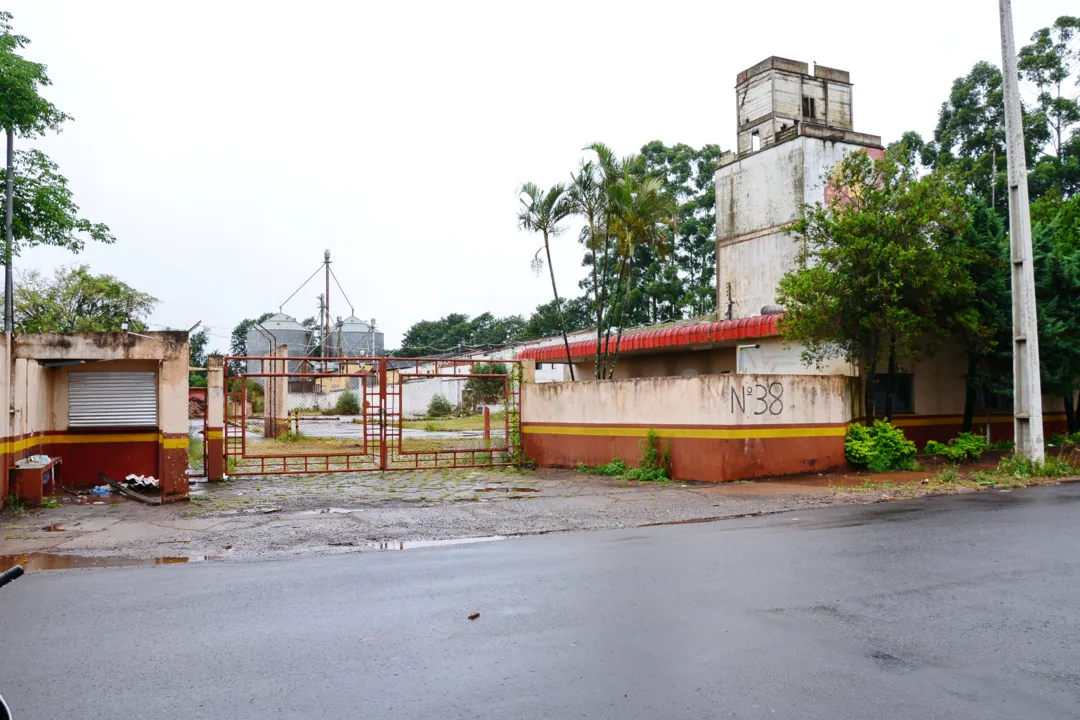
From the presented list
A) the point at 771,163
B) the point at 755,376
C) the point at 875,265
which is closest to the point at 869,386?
the point at 875,265

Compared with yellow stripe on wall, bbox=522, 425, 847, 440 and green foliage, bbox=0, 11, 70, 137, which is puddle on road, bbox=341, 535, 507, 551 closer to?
yellow stripe on wall, bbox=522, 425, 847, 440

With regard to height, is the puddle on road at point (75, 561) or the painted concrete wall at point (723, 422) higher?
the painted concrete wall at point (723, 422)

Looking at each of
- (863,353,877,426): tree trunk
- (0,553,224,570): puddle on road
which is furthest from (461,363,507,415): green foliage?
(0,553,224,570): puddle on road

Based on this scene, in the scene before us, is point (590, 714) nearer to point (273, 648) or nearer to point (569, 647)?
point (569, 647)

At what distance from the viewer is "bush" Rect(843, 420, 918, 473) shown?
55.1 feet

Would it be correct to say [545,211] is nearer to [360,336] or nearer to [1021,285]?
[1021,285]

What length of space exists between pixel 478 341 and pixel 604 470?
2708 inches

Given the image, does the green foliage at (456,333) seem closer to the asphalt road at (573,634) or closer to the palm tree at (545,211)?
the palm tree at (545,211)

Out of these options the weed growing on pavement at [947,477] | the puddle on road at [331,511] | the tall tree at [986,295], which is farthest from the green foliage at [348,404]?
the weed growing on pavement at [947,477]

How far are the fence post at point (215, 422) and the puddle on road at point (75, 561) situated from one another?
7560mm

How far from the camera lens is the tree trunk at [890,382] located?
706 inches

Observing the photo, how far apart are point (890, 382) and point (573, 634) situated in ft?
52.4

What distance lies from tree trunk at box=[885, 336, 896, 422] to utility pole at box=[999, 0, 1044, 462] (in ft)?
8.78

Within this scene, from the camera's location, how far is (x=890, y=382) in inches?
760
